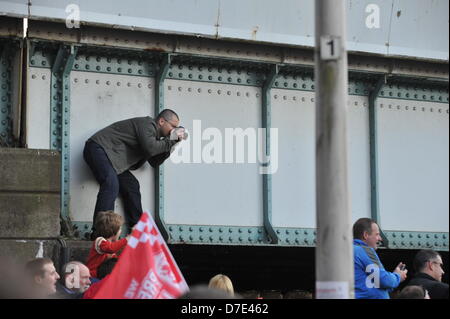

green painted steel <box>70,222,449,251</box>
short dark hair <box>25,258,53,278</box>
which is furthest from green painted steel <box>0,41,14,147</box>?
short dark hair <box>25,258,53,278</box>

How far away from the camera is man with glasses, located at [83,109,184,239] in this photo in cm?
1261

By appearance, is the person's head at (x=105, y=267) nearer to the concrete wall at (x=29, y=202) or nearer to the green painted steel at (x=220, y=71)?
the concrete wall at (x=29, y=202)

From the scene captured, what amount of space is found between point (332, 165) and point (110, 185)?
5.83 meters

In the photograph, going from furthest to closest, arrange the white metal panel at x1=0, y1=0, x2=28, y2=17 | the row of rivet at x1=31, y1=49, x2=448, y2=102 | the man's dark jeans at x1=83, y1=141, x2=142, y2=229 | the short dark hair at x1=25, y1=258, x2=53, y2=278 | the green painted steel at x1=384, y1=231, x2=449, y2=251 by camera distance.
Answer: the green painted steel at x1=384, y1=231, x2=449, y2=251, the row of rivet at x1=31, y1=49, x2=448, y2=102, the man's dark jeans at x1=83, y1=141, x2=142, y2=229, the white metal panel at x1=0, y1=0, x2=28, y2=17, the short dark hair at x1=25, y1=258, x2=53, y2=278

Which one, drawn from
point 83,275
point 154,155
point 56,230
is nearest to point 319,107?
point 83,275

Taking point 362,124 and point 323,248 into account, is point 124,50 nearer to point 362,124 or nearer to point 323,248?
point 362,124

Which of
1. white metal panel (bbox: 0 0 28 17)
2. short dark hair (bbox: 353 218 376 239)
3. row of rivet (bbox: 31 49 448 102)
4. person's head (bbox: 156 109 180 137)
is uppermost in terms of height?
white metal panel (bbox: 0 0 28 17)

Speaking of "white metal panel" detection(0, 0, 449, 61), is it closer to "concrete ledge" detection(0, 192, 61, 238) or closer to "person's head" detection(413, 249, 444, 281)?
"concrete ledge" detection(0, 192, 61, 238)

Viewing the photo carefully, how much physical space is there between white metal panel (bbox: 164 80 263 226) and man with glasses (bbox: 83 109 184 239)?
1.55ft

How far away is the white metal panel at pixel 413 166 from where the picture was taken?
14.6 m

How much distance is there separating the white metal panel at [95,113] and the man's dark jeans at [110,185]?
0.55 feet

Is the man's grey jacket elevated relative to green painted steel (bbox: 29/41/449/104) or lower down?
lower down

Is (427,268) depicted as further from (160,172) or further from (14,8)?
(14,8)

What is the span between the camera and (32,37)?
1251 cm
